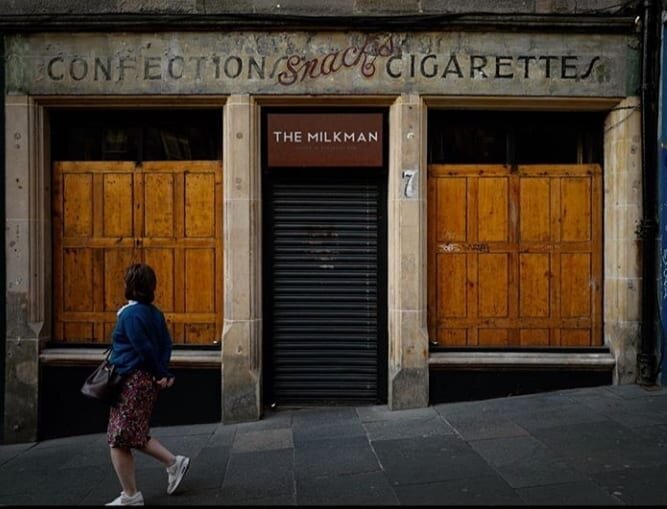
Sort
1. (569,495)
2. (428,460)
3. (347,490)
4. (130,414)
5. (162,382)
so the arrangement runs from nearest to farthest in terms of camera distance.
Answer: (569,495)
(130,414)
(162,382)
(347,490)
(428,460)

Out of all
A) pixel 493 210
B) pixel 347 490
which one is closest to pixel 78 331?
pixel 347 490

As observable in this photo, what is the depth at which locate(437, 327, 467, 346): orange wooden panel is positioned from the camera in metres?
8.14

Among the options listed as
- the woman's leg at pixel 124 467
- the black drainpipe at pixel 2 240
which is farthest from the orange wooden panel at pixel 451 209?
the black drainpipe at pixel 2 240

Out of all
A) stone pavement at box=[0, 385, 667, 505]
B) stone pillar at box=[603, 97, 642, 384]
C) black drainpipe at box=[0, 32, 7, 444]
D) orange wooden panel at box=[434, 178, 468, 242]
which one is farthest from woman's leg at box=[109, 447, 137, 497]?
stone pillar at box=[603, 97, 642, 384]

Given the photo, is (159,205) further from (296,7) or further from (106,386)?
(106,386)

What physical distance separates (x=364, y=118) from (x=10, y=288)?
444 cm

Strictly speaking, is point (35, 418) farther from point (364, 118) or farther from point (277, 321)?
point (364, 118)

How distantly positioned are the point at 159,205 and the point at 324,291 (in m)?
2.17

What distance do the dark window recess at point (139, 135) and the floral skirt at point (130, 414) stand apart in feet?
11.9

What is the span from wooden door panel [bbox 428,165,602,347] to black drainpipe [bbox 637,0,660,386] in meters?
0.90

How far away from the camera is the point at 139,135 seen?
823 cm

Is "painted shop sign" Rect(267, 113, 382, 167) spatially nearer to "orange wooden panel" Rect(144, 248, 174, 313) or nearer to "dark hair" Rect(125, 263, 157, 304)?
"orange wooden panel" Rect(144, 248, 174, 313)

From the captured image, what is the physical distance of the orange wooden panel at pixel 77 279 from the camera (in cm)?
815

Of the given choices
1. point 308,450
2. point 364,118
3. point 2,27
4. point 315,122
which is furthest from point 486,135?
point 2,27
